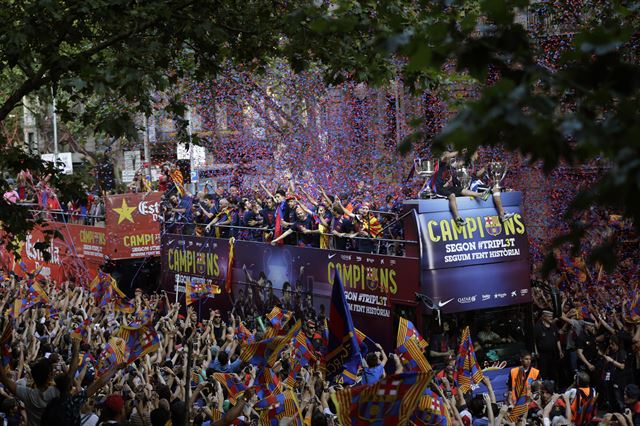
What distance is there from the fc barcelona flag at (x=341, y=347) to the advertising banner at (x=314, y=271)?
2443 mm

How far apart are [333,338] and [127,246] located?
13.3 metres

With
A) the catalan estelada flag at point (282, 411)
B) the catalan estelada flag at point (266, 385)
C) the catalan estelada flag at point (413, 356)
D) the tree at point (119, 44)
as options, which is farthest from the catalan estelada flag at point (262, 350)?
the tree at point (119, 44)

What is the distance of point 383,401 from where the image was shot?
7.30m

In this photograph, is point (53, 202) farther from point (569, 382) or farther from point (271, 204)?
point (569, 382)

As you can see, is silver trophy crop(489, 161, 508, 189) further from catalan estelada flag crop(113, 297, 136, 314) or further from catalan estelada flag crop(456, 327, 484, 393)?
catalan estelada flag crop(113, 297, 136, 314)

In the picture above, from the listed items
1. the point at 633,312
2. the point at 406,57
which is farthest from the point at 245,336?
the point at 406,57

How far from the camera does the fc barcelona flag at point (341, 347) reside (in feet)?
39.8

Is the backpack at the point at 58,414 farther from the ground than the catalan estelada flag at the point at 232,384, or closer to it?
farther from the ground

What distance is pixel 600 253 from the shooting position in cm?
406

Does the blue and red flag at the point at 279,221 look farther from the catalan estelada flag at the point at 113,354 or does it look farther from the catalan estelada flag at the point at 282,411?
the catalan estelada flag at the point at 282,411

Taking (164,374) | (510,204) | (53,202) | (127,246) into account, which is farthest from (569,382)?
(53,202)

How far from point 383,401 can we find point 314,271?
33.4ft

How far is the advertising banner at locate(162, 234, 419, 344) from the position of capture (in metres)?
15.5

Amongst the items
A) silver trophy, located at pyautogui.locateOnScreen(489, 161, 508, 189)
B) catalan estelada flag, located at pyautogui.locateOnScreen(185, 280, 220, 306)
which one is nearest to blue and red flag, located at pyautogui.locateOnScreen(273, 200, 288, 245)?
catalan estelada flag, located at pyautogui.locateOnScreen(185, 280, 220, 306)
